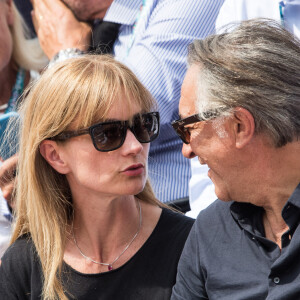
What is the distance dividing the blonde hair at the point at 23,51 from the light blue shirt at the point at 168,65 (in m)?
0.96

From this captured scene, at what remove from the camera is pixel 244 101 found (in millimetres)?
2008

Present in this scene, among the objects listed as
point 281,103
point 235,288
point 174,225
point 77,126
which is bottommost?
point 174,225

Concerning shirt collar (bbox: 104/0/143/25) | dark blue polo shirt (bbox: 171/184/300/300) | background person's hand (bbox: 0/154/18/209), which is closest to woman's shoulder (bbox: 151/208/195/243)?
dark blue polo shirt (bbox: 171/184/300/300)

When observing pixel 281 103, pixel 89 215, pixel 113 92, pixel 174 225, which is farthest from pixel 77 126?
pixel 281 103

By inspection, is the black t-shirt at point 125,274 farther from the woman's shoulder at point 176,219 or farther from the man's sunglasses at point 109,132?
the man's sunglasses at point 109,132

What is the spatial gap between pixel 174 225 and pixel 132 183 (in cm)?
33

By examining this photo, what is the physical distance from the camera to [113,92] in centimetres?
246

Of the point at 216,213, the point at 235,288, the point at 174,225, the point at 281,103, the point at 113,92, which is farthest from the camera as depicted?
the point at 174,225

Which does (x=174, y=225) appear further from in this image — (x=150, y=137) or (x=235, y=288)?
(x=235, y=288)

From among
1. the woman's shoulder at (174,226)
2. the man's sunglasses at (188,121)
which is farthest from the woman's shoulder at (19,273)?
the man's sunglasses at (188,121)

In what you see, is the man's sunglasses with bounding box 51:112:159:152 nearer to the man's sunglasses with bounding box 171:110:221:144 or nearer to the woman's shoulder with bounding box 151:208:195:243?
the man's sunglasses with bounding box 171:110:221:144

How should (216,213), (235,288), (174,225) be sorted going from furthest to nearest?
1. (174,225)
2. (216,213)
3. (235,288)

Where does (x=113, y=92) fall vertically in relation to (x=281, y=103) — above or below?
below

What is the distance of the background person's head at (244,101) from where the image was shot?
6.51 ft
